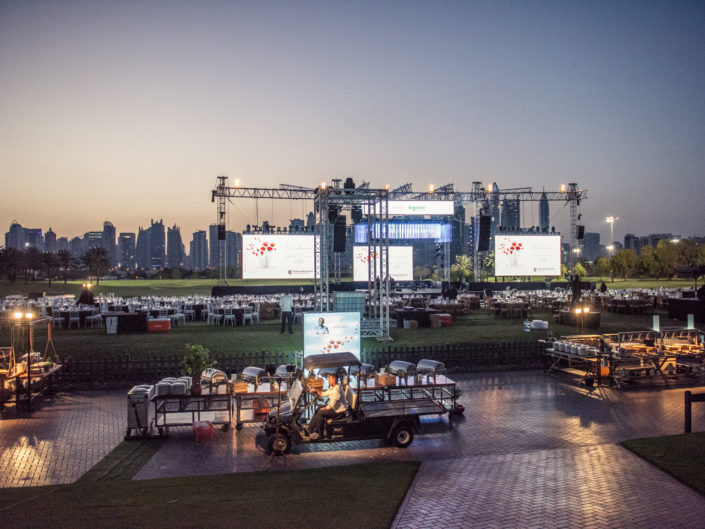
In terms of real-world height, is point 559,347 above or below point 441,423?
above

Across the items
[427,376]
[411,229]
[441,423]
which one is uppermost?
[411,229]

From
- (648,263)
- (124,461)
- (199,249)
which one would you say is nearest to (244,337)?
(124,461)

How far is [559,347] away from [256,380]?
8.34 m

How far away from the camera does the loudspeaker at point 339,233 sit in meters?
23.1

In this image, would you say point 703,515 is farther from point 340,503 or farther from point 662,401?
point 662,401

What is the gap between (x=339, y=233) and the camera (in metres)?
23.7

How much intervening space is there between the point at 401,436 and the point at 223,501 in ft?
10.7

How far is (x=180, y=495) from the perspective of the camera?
6.00 metres

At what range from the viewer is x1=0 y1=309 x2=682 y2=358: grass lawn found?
16250 millimetres

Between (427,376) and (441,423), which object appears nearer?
(441,423)

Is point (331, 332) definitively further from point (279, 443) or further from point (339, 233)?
point (339, 233)

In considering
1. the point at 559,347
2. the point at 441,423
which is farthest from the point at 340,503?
the point at 559,347

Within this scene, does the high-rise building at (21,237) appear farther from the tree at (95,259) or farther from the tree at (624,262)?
the tree at (624,262)

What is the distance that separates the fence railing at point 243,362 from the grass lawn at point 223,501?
5.09 metres
